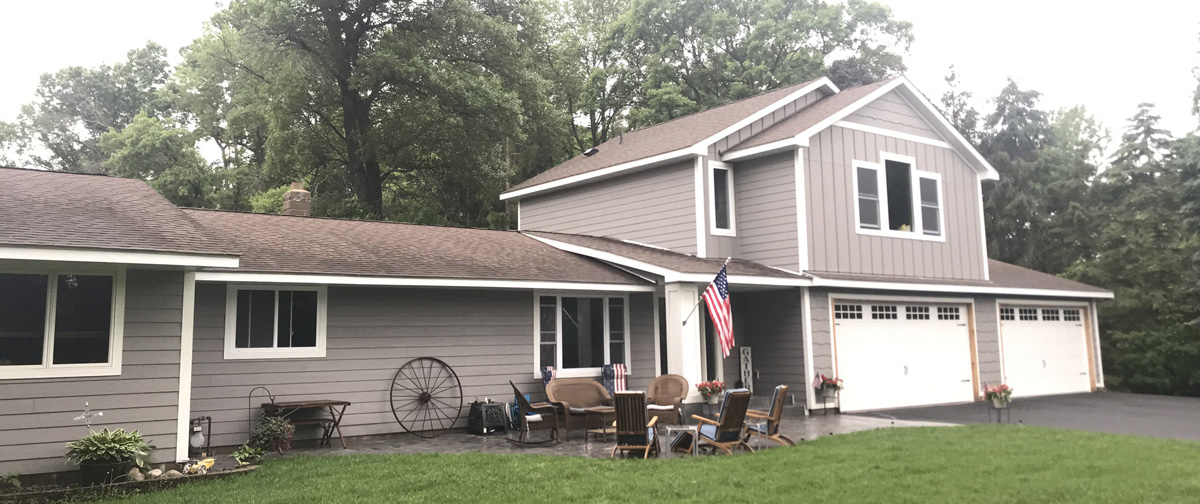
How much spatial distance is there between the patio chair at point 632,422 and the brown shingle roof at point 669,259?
141 inches

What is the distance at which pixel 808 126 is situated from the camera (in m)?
15.0

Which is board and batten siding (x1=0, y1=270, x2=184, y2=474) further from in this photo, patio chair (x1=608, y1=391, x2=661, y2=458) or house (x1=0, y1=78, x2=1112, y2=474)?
patio chair (x1=608, y1=391, x2=661, y2=458)

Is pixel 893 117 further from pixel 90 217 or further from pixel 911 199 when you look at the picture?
pixel 90 217

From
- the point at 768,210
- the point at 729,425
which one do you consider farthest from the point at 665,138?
the point at 729,425

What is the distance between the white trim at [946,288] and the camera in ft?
46.8

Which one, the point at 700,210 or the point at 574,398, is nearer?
the point at 574,398

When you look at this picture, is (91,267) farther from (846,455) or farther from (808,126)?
(808,126)

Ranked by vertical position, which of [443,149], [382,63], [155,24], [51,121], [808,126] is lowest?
[808,126]

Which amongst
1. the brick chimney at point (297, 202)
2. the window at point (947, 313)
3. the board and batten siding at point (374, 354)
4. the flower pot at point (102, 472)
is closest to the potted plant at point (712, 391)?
the board and batten siding at point (374, 354)

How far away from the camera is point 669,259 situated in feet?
45.1

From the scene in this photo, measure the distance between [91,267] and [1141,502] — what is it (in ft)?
32.1

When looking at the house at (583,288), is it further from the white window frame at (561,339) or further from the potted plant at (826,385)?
the potted plant at (826,385)

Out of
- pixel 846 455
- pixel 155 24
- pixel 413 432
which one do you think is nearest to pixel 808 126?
pixel 846 455

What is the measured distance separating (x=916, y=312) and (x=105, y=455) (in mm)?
13636
